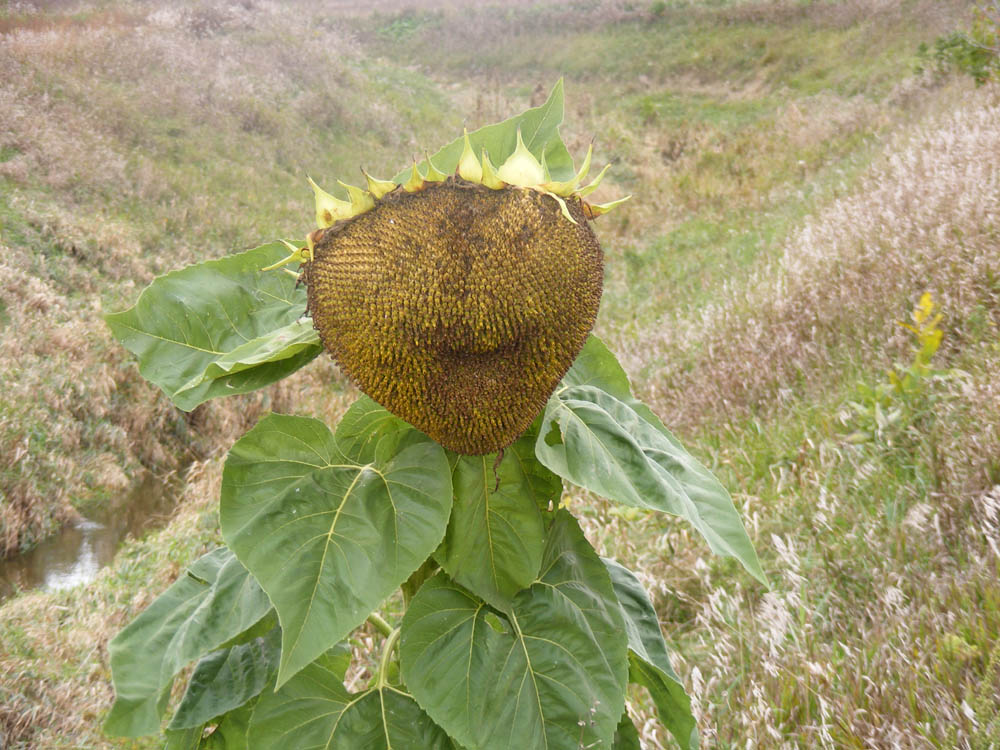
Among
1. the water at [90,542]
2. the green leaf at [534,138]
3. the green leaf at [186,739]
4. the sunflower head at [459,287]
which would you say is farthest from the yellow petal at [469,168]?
the water at [90,542]

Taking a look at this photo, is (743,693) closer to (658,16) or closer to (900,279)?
(900,279)

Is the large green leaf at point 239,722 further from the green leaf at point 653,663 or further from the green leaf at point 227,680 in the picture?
the green leaf at point 653,663

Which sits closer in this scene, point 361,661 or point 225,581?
point 225,581

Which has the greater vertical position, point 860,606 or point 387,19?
point 860,606

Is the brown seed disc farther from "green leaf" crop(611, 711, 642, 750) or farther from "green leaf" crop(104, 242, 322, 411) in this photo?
"green leaf" crop(611, 711, 642, 750)

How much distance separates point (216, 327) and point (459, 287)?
58 cm

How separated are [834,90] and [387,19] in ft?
66.9

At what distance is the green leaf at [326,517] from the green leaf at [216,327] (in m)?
0.10

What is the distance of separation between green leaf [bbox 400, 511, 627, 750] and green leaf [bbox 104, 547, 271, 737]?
11.2 inches

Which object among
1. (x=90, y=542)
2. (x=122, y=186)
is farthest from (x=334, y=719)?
(x=122, y=186)

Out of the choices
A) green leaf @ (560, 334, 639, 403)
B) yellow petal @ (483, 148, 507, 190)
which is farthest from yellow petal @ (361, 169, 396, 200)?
green leaf @ (560, 334, 639, 403)

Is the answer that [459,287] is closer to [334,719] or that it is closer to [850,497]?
[334,719]

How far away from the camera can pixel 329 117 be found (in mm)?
16766

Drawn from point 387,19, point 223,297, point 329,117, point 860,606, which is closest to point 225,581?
point 223,297
